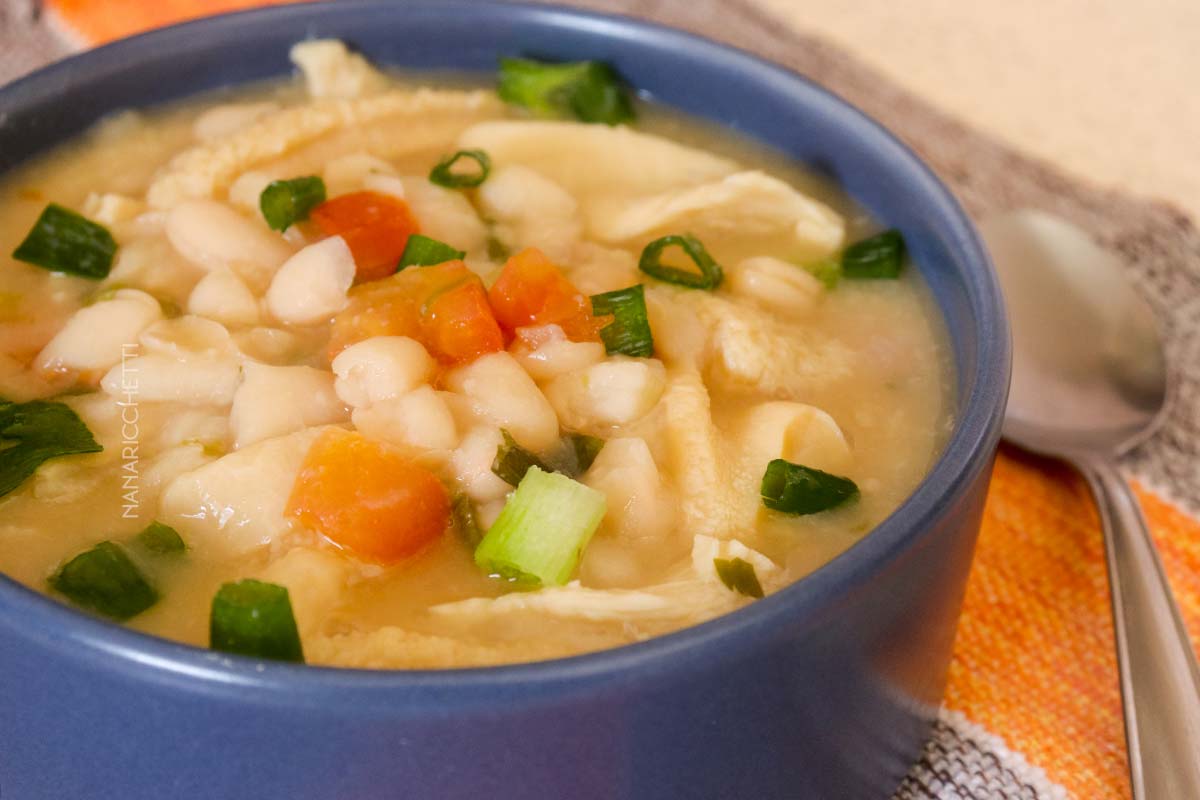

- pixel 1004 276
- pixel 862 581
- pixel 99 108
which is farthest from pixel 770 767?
pixel 99 108

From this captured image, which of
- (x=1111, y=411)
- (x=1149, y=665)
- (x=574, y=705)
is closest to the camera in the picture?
(x=574, y=705)

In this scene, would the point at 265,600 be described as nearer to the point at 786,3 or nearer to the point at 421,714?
the point at 421,714

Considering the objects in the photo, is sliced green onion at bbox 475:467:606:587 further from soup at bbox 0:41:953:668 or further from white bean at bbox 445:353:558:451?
white bean at bbox 445:353:558:451

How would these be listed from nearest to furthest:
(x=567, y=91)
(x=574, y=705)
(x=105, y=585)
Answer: (x=574, y=705) → (x=105, y=585) → (x=567, y=91)

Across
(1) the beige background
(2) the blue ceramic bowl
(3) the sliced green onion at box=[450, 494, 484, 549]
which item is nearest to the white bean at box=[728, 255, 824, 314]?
(2) the blue ceramic bowl

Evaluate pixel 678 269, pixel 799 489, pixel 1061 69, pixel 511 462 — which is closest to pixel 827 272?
pixel 678 269

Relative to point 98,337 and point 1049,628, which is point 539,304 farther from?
point 1049,628
